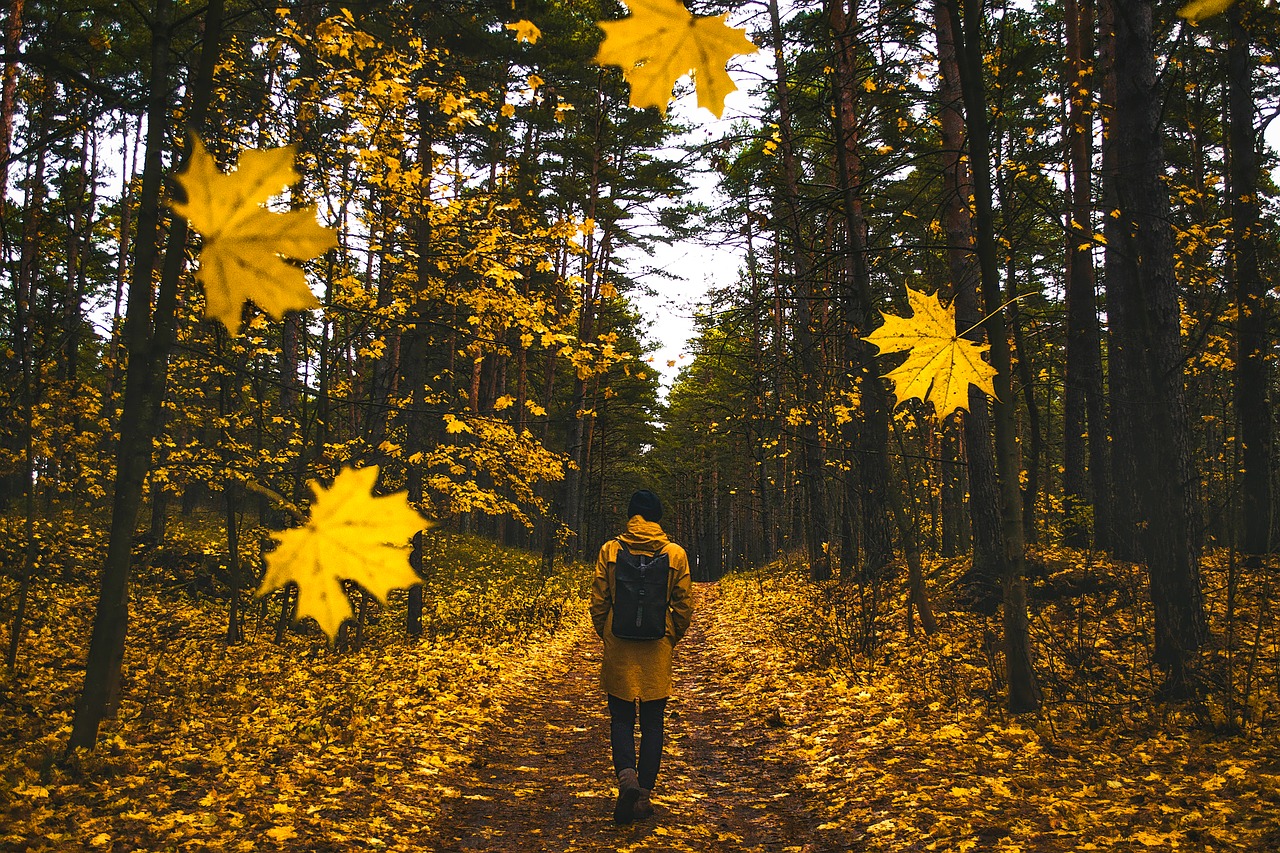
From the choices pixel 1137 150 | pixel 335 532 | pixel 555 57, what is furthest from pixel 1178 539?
A: pixel 555 57

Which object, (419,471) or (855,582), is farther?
(855,582)

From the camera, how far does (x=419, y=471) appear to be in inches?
390

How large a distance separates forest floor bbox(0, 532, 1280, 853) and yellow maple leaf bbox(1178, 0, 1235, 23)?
3.68 meters

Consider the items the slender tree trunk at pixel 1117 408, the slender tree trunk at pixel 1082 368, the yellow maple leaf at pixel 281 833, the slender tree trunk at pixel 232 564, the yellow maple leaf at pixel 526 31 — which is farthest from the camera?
the slender tree trunk at pixel 1082 368

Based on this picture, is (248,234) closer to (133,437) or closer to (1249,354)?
(133,437)

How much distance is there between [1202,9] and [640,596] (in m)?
4.04

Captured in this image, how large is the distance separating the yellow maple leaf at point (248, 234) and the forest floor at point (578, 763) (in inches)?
150

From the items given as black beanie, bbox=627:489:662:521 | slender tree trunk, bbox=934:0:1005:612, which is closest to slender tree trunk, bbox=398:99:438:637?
black beanie, bbox=627:489:662:521

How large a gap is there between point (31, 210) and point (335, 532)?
737 centimetres

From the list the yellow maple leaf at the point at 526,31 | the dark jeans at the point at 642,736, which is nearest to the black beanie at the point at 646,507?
the dark jeans at the point at 642,736

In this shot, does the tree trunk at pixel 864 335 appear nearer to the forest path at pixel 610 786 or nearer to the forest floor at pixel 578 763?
the forest floor at pixel 578 763

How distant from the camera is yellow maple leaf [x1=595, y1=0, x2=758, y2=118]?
3.08ft

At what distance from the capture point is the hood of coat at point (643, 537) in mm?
4566

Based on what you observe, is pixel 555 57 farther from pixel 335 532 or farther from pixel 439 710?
pixel 335 532
